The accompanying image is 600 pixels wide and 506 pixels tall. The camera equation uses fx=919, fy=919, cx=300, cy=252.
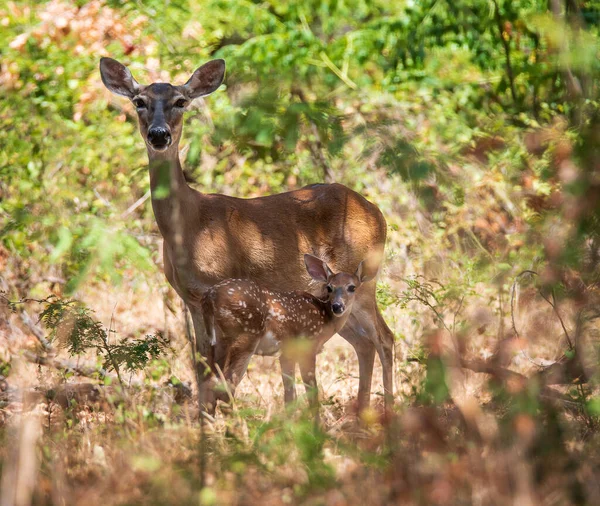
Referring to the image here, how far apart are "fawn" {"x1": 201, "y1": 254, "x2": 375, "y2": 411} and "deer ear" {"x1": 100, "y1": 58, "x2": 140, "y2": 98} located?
2068mm

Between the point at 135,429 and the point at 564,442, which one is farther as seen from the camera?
the point at 135,429

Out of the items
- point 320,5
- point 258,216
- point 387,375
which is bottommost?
point 387,375

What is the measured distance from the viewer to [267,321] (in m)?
6.62

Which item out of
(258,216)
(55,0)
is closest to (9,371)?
(258,216)

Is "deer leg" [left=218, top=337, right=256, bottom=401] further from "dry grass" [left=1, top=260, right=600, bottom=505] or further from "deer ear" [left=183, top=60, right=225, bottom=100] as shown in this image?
"deer ear" [left=183, top=60, right=225, bottom=100]

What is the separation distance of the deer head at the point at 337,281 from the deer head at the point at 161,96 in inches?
58.1

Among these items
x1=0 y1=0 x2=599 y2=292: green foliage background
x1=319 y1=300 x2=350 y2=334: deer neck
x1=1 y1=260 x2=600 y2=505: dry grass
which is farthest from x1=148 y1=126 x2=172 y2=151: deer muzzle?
x1=0 y1=0 x2=599 y2=292: green foliage background

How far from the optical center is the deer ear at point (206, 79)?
24.9 feet

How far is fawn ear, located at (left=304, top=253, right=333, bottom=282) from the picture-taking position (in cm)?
741

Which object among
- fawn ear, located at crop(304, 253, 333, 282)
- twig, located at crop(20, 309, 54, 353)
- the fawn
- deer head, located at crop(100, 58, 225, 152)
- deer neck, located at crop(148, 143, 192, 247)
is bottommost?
twig, located at crop(20, 309, 54, 353)

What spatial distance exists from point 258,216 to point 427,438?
136 inches

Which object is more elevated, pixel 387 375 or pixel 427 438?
pixel 427 438

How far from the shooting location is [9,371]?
7.65 m

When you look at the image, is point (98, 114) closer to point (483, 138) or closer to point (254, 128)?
point (483, 138)
